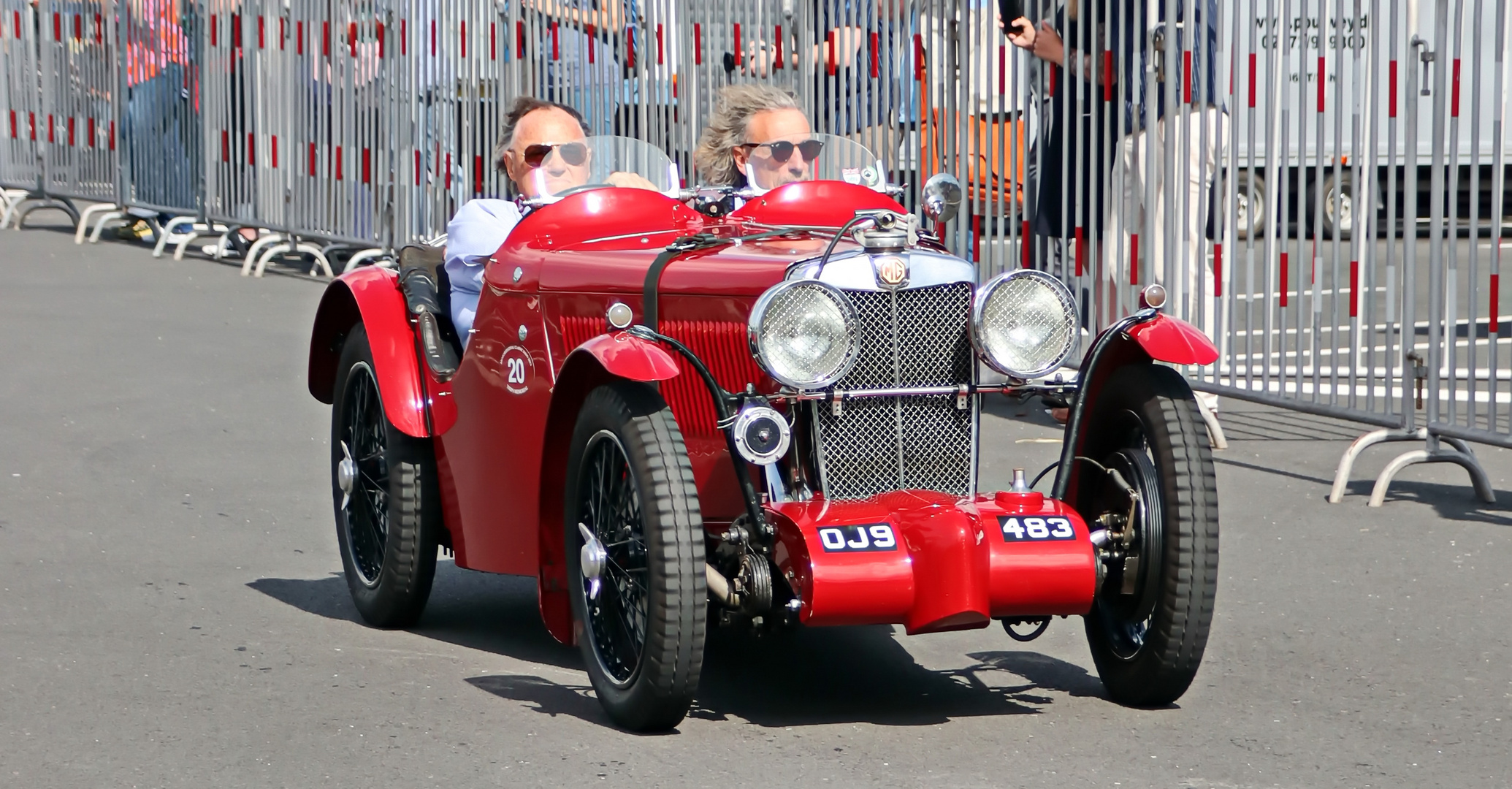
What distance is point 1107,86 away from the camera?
8719mm

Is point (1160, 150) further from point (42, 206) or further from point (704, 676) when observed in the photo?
point (42, 206)

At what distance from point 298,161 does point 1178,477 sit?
10.7m

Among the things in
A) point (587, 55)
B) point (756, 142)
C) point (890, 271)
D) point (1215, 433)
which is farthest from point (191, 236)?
point (890, 271)

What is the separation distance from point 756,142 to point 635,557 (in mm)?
1969

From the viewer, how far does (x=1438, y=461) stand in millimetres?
7309

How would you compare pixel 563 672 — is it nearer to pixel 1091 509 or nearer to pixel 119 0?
pixel 1091 509

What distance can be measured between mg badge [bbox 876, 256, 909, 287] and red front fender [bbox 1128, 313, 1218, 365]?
52cm

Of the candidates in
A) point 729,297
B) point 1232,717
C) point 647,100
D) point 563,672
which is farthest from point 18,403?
point 1232,717

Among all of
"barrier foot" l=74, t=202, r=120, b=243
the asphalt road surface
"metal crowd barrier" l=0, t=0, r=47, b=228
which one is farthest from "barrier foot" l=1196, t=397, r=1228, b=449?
"metal crowd barrier" l=0, t=0, r=47, b=228

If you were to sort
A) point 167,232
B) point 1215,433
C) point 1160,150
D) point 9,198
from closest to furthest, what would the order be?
1. point 1215,433
2. point 1160,150
3. point 167,232
4. point 9,198

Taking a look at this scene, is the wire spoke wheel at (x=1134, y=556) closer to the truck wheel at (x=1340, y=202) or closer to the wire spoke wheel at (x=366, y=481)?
the wire spoke wheel at (x=366, y=481)

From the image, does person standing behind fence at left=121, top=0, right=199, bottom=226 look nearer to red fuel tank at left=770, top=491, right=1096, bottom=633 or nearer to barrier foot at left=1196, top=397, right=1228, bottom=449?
barrier foot at left=1196, top=397, right=1228, bottom=449

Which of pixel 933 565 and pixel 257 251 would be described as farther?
pixel 257 251

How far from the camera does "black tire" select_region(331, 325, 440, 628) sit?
212 inches
